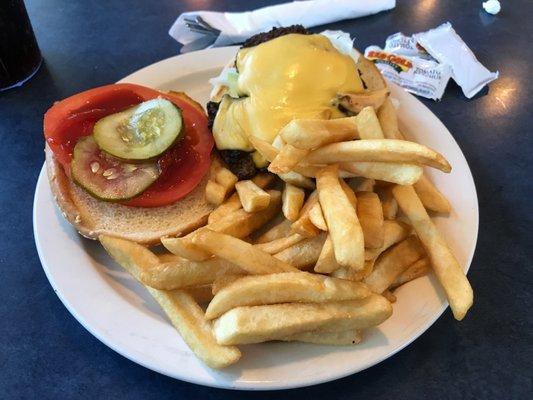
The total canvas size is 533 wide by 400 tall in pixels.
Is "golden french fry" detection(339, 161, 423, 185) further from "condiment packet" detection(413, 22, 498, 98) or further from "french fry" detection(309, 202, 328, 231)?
"condiment packet" detection(413, 22, 498, 98)

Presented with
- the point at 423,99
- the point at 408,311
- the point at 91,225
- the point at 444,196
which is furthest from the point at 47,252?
the point at 423,99

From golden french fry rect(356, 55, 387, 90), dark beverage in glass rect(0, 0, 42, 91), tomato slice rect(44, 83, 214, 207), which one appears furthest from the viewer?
dark beverage in glass rect(0, 0, 42, 91)

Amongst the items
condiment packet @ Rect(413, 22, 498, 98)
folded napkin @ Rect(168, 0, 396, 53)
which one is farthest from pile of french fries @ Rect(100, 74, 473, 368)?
folded napkin @ Rect(168, 0, 396, 53)

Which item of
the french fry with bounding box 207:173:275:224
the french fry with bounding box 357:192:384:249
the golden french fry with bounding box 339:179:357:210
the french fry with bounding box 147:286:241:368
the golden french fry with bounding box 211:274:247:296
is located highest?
the golden french fry with bounding box 339:179:357:210

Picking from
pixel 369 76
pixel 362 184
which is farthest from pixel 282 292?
pixel 369 76

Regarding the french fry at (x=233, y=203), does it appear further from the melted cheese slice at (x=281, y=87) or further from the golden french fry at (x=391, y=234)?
the golden french fry at (x=391, y=234)

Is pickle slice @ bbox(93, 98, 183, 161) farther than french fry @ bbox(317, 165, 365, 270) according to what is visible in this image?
Yes

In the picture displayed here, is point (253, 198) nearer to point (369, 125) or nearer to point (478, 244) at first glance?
point (369, 125)
